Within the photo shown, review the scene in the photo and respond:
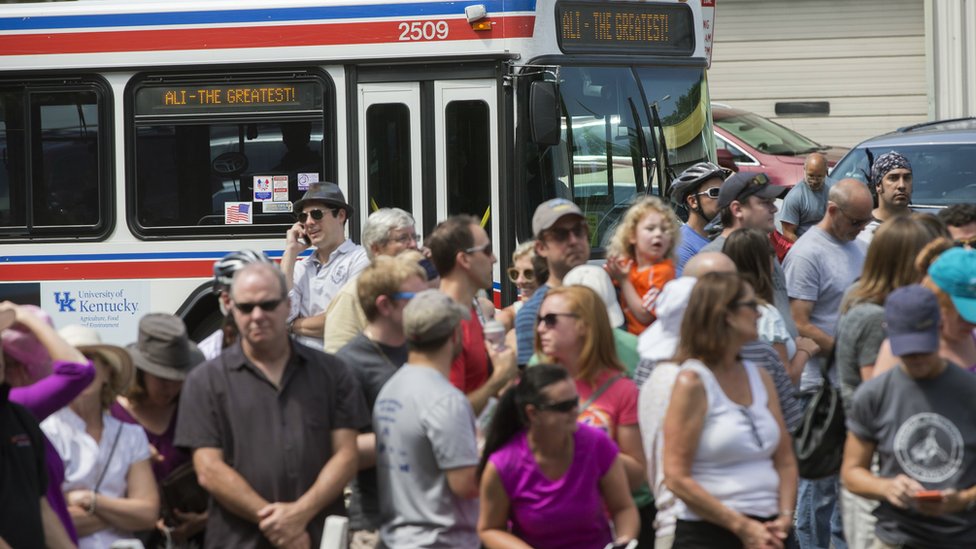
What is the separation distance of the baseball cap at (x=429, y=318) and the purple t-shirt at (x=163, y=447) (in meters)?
1.03

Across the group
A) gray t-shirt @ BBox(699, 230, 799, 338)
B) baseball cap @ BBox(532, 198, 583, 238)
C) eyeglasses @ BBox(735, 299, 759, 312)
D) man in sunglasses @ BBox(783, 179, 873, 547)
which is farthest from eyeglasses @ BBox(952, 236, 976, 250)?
eyeglasses @ BBox(735, 299, 759, 312)

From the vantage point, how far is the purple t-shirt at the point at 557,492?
489cm

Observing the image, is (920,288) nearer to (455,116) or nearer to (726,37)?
(455,116)

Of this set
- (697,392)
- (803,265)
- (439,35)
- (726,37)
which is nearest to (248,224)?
(439,35)

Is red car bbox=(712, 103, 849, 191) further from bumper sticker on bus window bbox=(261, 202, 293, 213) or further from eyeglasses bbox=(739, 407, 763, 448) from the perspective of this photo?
eyeglasses bbox=(739, 407, 763, 448)

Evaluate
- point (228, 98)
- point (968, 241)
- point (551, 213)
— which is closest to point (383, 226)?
point (551, 213)

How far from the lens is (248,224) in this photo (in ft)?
34.5

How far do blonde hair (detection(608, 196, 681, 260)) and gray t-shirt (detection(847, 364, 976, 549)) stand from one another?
1.99m

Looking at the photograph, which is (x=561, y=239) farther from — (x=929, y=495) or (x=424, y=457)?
(x=929, y=495)

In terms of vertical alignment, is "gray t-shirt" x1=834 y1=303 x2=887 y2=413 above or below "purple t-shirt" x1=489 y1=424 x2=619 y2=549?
above

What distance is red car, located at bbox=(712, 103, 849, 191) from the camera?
17.5 metres

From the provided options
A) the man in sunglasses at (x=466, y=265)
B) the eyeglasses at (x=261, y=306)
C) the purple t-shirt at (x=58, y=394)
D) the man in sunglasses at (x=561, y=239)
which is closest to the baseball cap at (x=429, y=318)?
the eyeglasses at (x=261, y=306)

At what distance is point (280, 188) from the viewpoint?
1047 cm

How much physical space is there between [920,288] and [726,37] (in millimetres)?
18030
